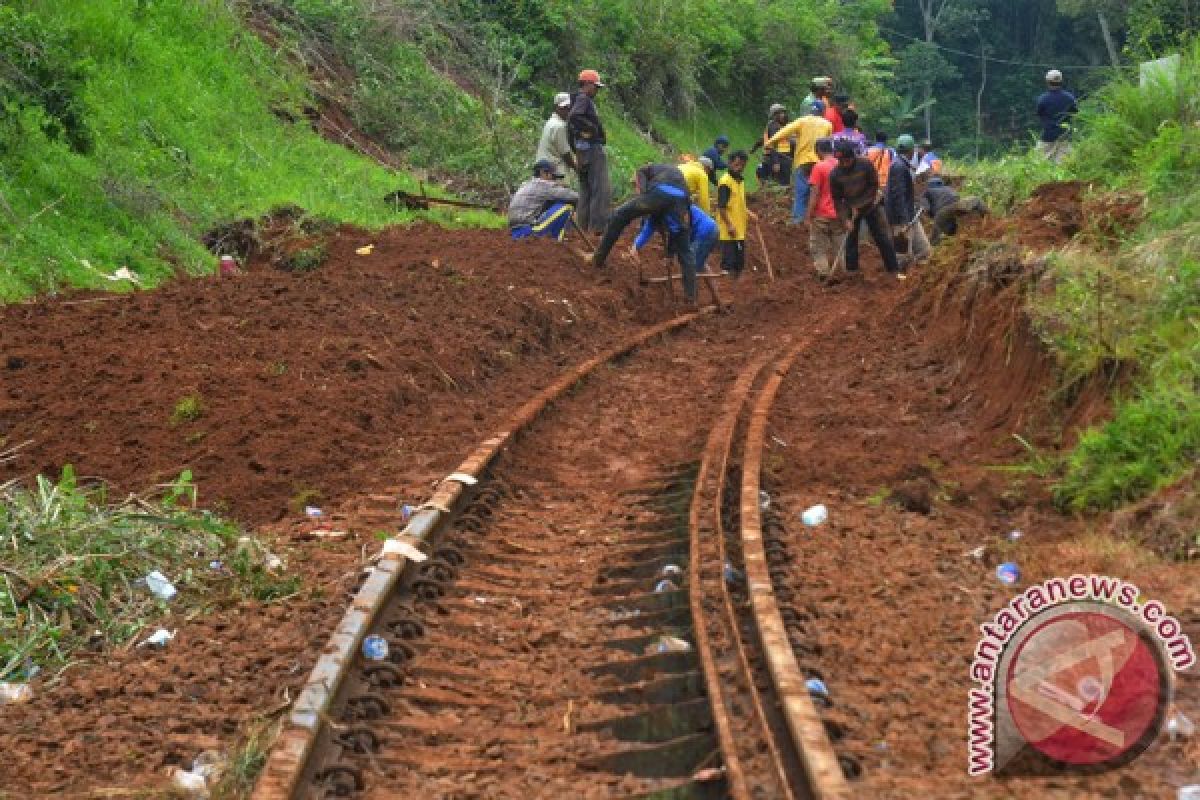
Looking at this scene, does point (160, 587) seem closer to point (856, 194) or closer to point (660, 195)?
point (660, 195)

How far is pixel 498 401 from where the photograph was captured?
38.5 ft

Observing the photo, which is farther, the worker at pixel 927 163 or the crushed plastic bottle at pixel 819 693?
the worker at pixel 927 163

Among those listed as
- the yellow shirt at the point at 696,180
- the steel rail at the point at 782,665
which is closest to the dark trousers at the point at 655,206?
the yellow shirt at the point at 696,180

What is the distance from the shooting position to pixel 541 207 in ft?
59.5

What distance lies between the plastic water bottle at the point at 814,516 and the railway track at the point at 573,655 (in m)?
0.19

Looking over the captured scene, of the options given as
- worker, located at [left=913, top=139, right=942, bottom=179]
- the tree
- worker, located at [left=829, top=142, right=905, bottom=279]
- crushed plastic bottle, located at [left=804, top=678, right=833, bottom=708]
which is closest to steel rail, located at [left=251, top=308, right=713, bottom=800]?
crushed plastic bottle, located at [left=804, top=678, right=833, bottom=708]

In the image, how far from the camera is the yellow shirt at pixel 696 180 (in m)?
17.5

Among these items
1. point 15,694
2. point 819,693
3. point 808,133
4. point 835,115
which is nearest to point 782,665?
point 819,693

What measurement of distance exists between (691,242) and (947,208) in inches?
110

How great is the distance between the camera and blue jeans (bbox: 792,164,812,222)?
22.5 m

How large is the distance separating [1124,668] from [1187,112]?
28.4 ft

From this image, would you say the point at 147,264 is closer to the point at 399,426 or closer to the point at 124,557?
the point at 399,426

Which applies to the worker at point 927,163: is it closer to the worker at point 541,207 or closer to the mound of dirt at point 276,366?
the worker at point 541,207

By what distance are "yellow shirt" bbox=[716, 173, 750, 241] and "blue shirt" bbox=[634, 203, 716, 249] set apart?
1.04 metres
